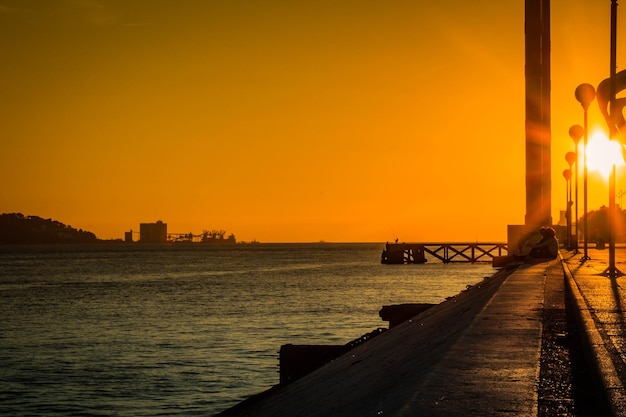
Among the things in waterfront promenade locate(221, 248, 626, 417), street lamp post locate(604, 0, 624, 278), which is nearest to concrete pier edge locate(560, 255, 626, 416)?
waterfront promenade locate(221, 248, 626, 417)

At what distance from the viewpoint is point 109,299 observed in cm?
6175

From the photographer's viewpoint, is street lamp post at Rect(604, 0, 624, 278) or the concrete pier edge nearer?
the concrete pier edge

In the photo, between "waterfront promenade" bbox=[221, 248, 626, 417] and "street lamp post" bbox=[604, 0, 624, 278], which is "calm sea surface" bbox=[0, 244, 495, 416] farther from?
"waterfront promenade" bbox=[221, 248, 626, 417]

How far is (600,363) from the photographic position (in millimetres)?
6289

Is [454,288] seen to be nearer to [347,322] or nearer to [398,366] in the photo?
[347,322]

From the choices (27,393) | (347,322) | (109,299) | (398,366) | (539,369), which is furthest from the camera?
→ (109,299)

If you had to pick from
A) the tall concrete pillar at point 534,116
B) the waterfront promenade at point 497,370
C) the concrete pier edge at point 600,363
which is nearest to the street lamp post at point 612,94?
the waterfront promenade at point 497,370

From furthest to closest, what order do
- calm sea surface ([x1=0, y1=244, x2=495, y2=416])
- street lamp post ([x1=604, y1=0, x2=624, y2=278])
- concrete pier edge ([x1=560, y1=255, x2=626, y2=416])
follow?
calm sea surface ([x1=0, y1=244, x2=495, y2=416]), street lamp post ([x1=604, y1=0, x2=624, y2=278]), concrete pier edge ([x1=560, y1=255, x2=626, y2=416])

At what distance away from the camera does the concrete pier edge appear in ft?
16.5

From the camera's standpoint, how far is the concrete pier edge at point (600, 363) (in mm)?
5039

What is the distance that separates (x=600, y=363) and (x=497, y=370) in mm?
785

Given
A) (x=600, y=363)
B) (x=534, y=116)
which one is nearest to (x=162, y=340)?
(x=534, y=116)

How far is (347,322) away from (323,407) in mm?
32880

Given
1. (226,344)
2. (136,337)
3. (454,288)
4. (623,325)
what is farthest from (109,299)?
(623,325)
